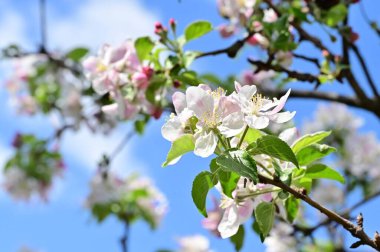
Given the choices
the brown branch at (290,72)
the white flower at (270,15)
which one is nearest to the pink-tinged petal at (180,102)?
the brown branch at (290,72)

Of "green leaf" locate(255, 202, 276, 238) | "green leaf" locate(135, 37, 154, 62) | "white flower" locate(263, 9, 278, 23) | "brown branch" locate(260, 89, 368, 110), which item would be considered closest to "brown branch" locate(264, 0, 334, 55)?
"white flower" locate(263, 9, 278, 23)

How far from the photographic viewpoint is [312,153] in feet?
4.31

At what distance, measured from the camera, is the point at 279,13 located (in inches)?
87.1

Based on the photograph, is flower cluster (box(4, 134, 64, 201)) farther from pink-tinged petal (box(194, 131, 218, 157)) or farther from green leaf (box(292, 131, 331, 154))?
pink-tinged petal (box(194, 131, 218, 157))

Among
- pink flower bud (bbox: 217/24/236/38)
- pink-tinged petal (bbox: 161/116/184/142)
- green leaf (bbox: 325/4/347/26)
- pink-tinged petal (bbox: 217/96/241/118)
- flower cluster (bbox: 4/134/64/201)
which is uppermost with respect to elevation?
flower cluster (bbox: 4/134/64/201)

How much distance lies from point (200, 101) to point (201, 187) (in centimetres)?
16

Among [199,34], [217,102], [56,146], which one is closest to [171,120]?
[217,102]

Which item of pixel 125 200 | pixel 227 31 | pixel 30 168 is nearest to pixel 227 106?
pixel 227 31

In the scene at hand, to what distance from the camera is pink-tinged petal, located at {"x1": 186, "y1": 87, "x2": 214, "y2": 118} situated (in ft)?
3.75

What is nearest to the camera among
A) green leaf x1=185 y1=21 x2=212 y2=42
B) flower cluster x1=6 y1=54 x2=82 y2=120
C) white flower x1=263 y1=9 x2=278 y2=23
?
green leaf x1=185 y1=21 x2=212 y2=42

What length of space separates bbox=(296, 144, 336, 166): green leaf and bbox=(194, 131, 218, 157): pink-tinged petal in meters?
0.25

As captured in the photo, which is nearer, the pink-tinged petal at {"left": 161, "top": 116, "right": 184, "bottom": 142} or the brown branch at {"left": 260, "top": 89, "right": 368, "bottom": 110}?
the pink-tinged petal at {"left": 161, "top": 116, "right": 184, "bottom": 142}

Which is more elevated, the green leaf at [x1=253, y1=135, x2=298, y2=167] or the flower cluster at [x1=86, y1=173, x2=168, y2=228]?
the flower cluster at [x1=86, y1=173, x2=168, y2=228]

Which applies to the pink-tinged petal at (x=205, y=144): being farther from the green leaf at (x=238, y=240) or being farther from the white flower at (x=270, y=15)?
the white flower at (x=270, y=15)
